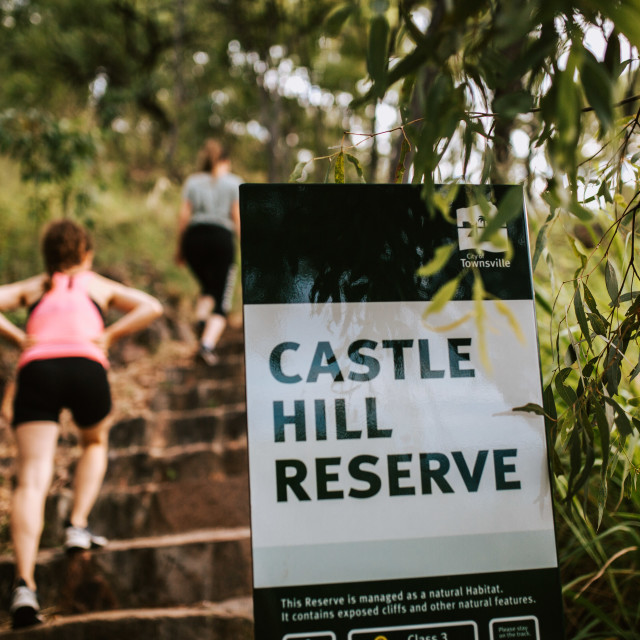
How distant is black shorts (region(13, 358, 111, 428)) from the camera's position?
2434 millimetres

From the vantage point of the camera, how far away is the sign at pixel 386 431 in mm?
1055

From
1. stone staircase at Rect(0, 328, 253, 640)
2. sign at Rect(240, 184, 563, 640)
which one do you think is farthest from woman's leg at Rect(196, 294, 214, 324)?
sign at Rect(240, 184, 563, 640)

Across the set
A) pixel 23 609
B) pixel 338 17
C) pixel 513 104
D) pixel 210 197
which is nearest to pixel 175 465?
pixel 23 609

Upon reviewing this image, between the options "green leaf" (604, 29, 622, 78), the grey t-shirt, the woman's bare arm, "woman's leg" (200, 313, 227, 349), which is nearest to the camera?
"green leaf" (604, 29, 622, 78)

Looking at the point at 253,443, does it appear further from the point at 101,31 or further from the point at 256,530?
the point at 101,31

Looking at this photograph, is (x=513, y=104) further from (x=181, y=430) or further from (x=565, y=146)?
(x=181, y=430)

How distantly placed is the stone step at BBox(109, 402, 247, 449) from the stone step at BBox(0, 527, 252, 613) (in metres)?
1.23

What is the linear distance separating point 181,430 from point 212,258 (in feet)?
4.40

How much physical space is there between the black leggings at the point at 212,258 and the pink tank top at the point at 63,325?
1892 millimetres

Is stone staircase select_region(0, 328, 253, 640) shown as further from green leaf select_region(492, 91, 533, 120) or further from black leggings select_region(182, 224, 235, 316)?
green leaf select_region(492, 91, 533, 120)

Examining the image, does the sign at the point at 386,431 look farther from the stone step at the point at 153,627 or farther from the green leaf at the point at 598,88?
the stone step at the point at 153,627

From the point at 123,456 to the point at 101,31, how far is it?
32.6ft

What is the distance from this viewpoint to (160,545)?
2.53 metres

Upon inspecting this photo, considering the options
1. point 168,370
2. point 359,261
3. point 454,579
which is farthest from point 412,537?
point 168,370
